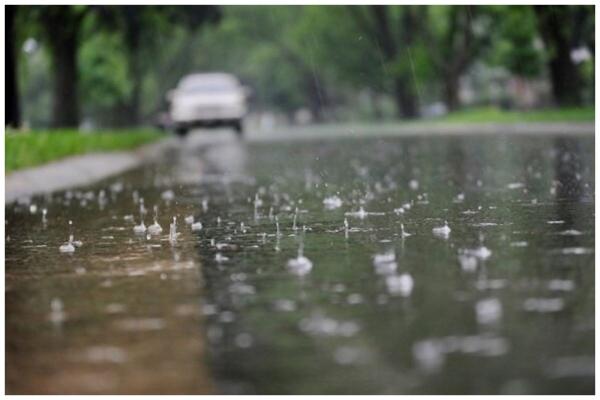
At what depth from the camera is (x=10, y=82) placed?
109ft

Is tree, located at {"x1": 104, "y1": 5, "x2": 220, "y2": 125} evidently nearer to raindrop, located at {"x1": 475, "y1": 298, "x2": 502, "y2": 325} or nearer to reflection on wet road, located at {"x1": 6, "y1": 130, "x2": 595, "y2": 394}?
reflection on wet road, located at {"x1": 6, "y1": 130, "x2": 595, "y2": 394}

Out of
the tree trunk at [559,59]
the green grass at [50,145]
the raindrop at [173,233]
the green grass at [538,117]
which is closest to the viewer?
the raindrop at [173,233]

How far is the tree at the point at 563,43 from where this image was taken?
1954 inches

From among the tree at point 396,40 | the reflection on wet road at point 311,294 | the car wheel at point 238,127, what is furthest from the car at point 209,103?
the reflection on wet road at point 311,294

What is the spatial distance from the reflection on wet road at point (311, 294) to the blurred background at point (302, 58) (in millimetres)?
16354

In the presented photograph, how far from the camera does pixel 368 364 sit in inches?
256

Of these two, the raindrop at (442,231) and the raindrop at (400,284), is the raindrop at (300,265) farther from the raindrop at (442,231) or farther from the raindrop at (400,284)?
the raindrop at (442,231)

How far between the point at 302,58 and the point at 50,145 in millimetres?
72475

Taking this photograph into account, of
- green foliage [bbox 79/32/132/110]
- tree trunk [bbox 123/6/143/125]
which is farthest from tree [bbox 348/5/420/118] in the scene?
green foliage [bbox 79/32/132/110]

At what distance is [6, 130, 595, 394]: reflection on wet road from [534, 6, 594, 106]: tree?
31938 millimetres

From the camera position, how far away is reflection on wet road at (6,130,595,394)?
641 centimetres

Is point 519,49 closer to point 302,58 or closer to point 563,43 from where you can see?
point 563,43

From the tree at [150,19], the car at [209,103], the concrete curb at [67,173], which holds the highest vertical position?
the tree at [150,19]

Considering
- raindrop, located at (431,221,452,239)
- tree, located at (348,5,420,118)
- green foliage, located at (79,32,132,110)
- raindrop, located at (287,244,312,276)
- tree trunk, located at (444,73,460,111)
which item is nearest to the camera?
raindrop, located at (287,244,312,276)
